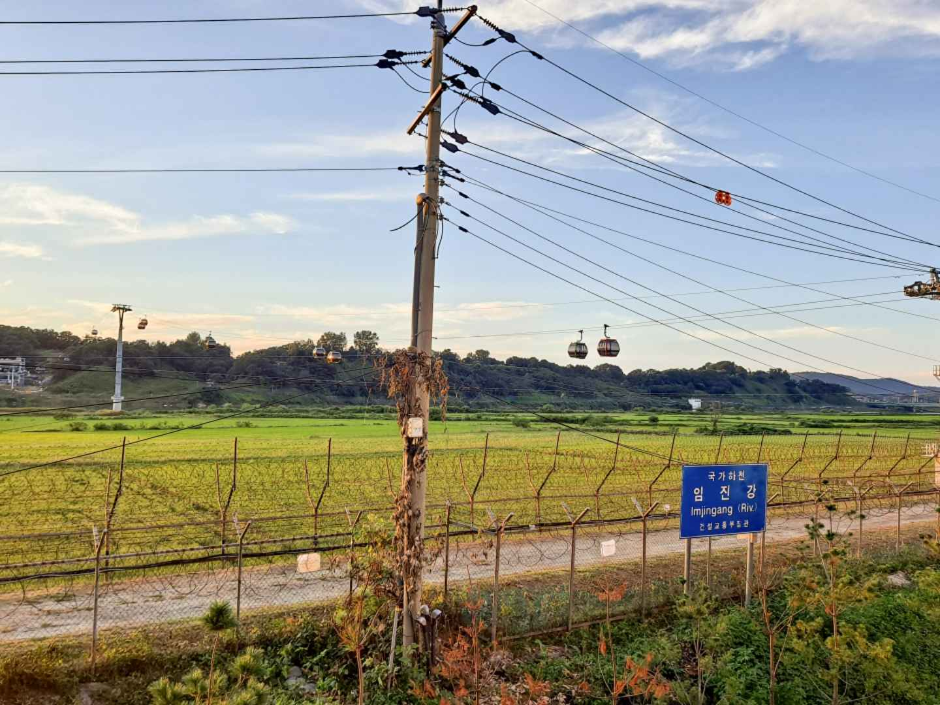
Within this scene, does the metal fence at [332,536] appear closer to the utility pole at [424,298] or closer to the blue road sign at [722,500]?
the blue road sign at [722,500]

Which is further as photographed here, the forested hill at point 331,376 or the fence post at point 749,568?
the forested hill at point 331,376

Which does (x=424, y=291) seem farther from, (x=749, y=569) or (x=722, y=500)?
(x=749, y=569)

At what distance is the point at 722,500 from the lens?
14906 millimetres

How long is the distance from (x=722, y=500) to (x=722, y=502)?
0.04m

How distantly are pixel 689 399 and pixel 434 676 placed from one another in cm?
10354

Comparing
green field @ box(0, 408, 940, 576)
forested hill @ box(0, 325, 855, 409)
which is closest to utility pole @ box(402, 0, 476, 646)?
green field @ box(0, 408, 940, 576)

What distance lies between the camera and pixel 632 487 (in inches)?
1267

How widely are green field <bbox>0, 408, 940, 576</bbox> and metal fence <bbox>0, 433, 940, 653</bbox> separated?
177mm

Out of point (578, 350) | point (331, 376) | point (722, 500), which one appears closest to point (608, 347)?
point (578, 350)

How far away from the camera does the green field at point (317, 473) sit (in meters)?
20.8

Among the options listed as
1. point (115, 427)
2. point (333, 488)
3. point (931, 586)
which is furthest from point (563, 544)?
point (115, 427)

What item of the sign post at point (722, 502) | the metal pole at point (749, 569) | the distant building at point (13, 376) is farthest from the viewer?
the distant building at point (13, 376)

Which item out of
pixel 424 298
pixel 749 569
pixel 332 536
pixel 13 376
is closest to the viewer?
pixel 424 298

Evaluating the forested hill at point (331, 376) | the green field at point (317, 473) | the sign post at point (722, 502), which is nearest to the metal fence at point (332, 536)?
the green field at point (317, 473)
